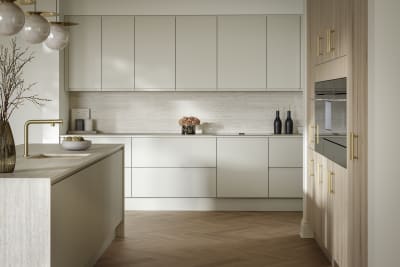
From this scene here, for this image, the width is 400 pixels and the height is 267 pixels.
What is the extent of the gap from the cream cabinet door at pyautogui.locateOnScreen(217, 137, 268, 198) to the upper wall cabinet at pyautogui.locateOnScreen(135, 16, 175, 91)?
101 cm

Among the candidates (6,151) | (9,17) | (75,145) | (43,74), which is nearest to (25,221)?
(6,151)

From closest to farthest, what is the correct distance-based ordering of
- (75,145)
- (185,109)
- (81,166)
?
(81,166)
(75,145)
(185,109)

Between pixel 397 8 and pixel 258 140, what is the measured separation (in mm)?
3902

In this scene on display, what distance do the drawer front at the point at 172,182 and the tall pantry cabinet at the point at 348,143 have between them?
183 cm

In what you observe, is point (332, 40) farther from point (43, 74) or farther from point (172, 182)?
point (43, 74)

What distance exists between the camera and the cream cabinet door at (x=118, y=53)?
7.36 metres

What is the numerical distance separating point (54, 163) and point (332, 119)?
79.8 inches

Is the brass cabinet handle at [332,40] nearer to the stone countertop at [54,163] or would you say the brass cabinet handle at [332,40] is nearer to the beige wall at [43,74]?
the stone countertop at [54,163]

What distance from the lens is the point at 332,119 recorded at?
15.0ft

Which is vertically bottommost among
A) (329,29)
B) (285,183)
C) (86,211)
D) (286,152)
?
(285,183)

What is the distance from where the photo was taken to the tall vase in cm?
340

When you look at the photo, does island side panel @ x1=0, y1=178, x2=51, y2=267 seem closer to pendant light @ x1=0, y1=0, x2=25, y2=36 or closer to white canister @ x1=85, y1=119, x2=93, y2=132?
pendant light @ x1=0, y1=0, x2=25, y2=36

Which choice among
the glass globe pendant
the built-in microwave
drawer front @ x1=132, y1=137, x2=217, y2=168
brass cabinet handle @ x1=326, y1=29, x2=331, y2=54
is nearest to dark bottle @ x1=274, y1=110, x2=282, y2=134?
drawer front @ x1=132, y1=137, x2=217, y2=168

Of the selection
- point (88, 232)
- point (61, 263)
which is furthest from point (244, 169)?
point (61, 263)
